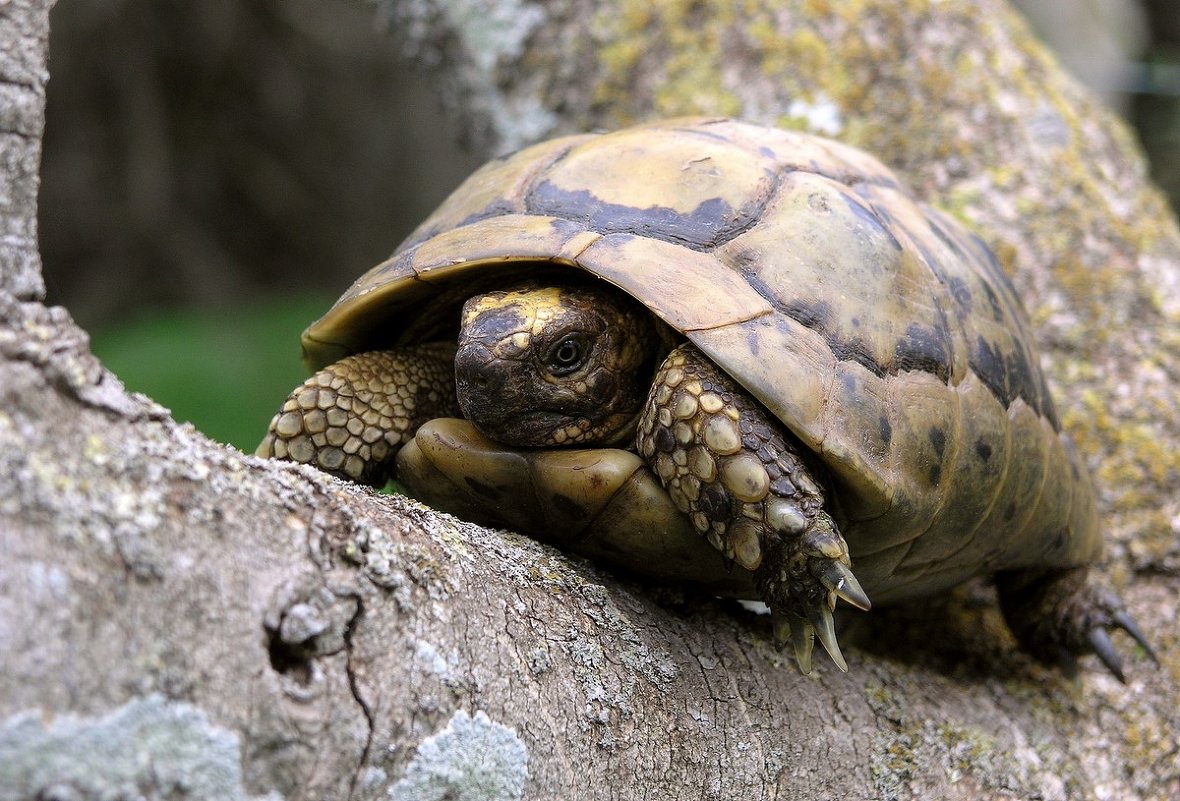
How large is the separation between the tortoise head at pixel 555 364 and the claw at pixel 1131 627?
1.40m

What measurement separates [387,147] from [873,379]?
24.3 feet

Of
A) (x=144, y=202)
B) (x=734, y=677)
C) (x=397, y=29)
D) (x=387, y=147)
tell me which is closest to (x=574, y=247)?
(x=734, y=677)

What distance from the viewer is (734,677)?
6.51 feet

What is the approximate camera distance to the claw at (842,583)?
177 cm

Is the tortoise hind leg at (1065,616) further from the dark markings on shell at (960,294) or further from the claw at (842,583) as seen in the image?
the claw at (842,583)

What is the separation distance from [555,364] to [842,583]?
661 mm

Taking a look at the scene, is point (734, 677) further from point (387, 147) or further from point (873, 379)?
point (387, 147)

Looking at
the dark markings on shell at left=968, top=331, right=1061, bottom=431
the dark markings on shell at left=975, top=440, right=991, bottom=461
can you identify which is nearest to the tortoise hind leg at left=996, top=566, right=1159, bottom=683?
the dark markings on shell at left=968, top=331, right=1061, bottom=431

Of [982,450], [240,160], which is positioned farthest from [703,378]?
[240,160]

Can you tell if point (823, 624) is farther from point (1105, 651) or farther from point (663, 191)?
point (1105, 651)

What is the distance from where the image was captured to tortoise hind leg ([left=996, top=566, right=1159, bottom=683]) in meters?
2.62

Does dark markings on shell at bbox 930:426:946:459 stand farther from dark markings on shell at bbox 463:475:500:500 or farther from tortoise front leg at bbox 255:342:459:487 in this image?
tortoise front leg at bbox 255:342:459:487

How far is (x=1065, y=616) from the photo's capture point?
2.64m

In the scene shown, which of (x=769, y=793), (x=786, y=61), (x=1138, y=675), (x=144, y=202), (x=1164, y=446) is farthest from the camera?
(x=144, y=202)
